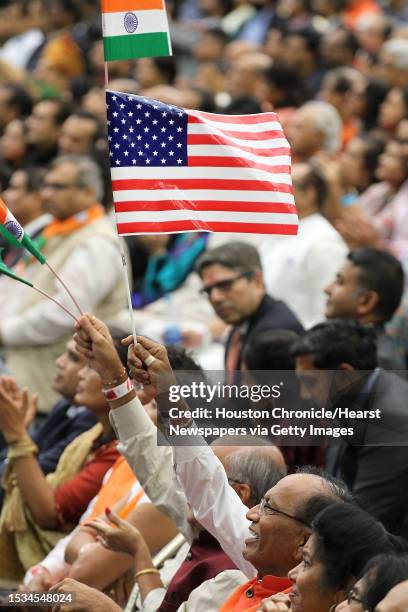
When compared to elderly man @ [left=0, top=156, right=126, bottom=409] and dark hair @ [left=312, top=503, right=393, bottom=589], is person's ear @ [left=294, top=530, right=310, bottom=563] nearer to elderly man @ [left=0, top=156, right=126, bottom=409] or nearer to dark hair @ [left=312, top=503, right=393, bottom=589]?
dark hair @ [left=312, top=503, right=393, bottom=589]

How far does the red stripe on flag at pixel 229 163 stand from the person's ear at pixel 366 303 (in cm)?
180

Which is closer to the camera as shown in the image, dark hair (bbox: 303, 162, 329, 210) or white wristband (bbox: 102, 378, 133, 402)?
white wristband (bbox: 102, 378, 133, 402)

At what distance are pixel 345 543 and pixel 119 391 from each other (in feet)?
Result: 3.47

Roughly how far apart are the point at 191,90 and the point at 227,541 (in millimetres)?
7399

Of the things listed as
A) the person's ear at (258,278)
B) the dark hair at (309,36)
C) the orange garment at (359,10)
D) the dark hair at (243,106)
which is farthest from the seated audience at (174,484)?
the orange garment at (359,10)

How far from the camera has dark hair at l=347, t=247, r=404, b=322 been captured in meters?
6.37

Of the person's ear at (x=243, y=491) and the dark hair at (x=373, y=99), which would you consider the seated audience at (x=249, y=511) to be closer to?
the person's ear at (x=243, y=491)

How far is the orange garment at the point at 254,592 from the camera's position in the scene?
394 cm

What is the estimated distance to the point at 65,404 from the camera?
22.1 ft

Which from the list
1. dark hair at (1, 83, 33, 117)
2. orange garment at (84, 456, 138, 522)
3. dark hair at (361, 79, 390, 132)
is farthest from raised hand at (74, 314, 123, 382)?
dark hair at (1, 83, 33, 117)

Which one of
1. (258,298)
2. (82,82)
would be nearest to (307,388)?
(258,298)

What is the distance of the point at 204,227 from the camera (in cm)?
459

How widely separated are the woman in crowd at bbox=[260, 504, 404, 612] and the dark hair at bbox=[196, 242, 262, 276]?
323cm

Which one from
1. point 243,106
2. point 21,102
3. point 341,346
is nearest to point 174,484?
point 341,346
